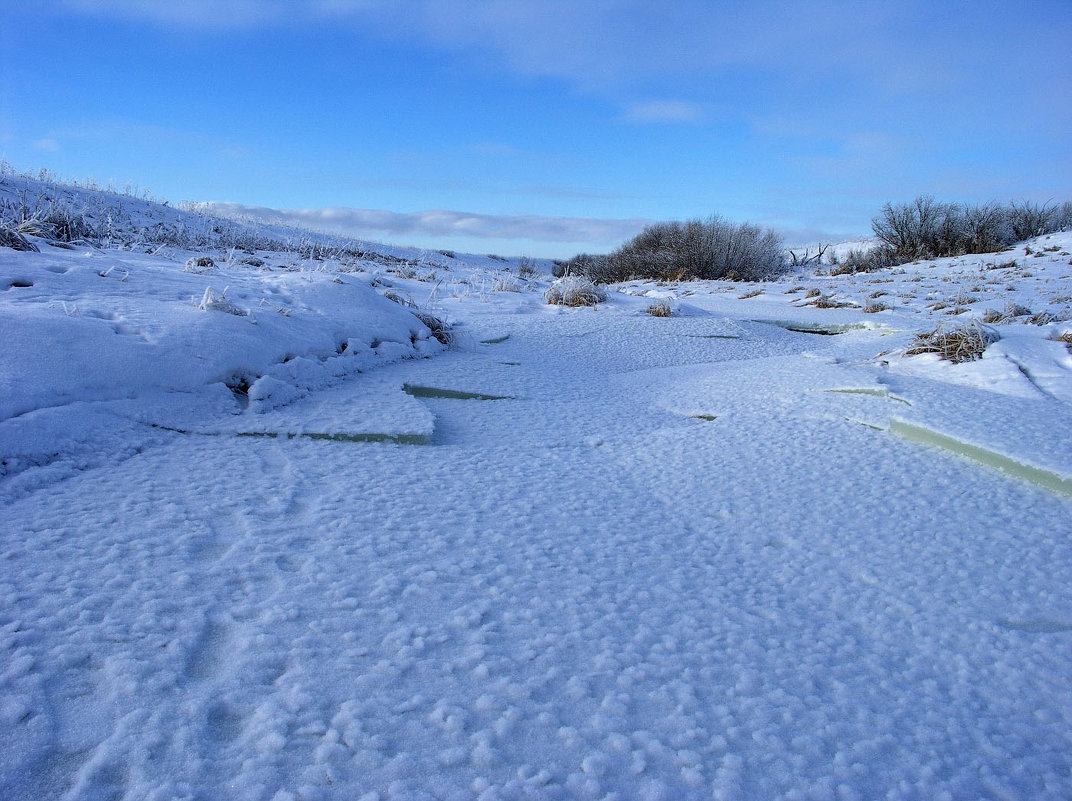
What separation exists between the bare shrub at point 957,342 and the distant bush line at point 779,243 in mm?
9072

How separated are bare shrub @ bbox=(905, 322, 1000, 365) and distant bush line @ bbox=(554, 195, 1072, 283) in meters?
9.07

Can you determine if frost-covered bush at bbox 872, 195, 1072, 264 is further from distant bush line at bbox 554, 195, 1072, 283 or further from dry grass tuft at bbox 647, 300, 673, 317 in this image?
dry grass tuft at bbox 647, 300, 673, 317

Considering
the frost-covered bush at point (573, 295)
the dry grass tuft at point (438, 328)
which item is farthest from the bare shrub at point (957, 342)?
the frost-covered bush at point (573, 295)

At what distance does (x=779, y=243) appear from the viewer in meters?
14.7

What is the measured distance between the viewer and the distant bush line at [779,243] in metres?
13.1

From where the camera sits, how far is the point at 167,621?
1.00m

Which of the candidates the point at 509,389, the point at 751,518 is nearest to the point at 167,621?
the point at 751,518

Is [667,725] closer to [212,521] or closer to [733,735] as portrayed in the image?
[733,735]

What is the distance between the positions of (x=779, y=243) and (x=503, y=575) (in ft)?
50.1

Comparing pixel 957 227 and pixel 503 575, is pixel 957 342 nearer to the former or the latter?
pixel 503 575

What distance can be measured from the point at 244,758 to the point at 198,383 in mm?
1774

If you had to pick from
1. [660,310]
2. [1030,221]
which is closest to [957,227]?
[1030,221]

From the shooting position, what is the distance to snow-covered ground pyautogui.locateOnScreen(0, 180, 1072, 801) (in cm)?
80

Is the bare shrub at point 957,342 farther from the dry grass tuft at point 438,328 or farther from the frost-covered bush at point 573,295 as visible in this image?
the frost-covered bush at point 573,295
